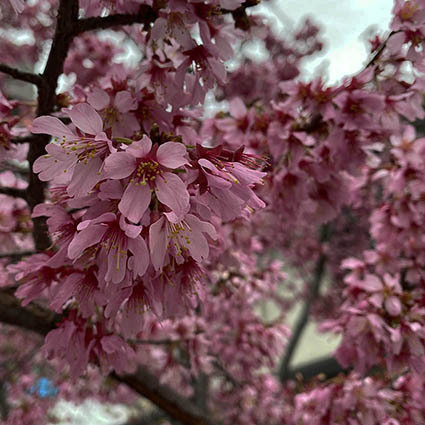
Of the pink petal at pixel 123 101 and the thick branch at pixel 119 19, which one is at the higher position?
the thick branch at pixel 119 19

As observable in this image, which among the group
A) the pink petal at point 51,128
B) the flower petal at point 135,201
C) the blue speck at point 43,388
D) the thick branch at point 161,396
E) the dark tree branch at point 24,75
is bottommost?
the blue speck at point 43,388

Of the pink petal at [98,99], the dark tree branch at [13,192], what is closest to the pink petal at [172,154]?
the pink petal at [98,99]

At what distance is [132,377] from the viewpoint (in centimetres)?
174

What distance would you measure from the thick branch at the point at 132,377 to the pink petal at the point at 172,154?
3.13 feet

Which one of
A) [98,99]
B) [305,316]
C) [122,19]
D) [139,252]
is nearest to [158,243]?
[139,252]

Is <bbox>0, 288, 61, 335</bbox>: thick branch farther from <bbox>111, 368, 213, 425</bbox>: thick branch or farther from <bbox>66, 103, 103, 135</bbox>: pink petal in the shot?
<bbox>66, 103, 103, 135</bbox>: pink petal

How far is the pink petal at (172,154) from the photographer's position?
0.68 meters

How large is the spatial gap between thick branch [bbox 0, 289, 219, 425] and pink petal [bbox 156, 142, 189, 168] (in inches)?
37.5

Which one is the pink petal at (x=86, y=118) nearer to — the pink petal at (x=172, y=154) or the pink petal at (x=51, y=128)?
the pink petal at (x=51, y=128)

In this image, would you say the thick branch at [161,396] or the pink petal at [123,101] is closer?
the pink petal at [123,101]

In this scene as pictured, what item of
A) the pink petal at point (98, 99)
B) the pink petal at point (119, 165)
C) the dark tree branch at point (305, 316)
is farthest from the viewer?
the dark tree branch at point (305, 316)

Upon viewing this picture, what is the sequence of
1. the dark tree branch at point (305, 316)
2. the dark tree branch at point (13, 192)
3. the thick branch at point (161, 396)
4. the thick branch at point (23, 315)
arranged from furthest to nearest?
the dark tree branch at point (305, 316), the thick branch at point (161, 396), the thick branch at point (23, 315), the dark tree branch at point (13, 192)

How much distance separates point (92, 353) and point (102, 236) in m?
0.48

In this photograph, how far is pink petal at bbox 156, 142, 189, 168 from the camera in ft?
2.24
